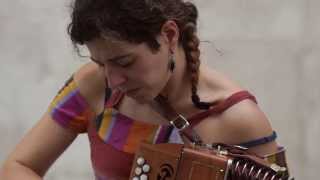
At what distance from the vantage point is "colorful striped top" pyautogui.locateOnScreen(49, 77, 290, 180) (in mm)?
1342

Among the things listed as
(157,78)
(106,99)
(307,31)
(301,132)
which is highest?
(157,78)

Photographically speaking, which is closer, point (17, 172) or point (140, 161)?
point (140, 161)

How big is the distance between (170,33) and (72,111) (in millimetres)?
334

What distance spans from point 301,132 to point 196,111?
3.30 ft

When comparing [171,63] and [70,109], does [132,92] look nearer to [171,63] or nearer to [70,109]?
[171,63]

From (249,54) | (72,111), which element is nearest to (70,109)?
(72,111)

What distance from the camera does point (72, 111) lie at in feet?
4.74

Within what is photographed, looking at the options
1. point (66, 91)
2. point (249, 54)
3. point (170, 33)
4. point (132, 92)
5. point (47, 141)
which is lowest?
point (249, 54)

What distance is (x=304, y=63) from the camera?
2236mm

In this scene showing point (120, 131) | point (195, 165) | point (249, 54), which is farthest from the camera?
point (249, 54)

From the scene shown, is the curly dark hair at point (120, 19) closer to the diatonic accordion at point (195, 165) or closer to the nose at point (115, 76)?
the nose at point (115, 76)

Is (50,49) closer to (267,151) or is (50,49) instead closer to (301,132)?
(301,132)

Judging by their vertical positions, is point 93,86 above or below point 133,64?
below

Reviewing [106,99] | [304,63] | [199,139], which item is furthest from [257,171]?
[304,63]
